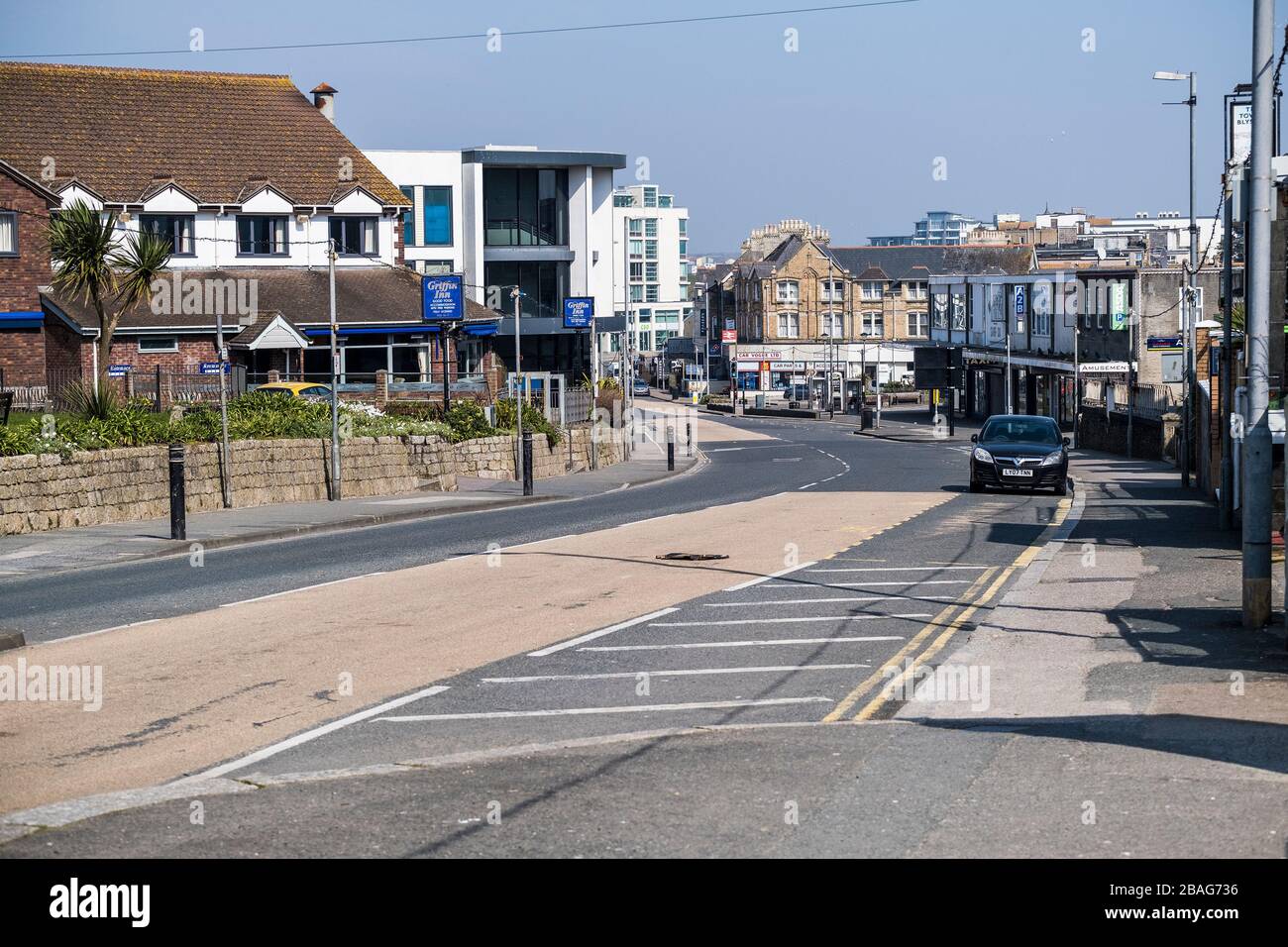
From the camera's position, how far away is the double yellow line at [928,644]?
36.0ft

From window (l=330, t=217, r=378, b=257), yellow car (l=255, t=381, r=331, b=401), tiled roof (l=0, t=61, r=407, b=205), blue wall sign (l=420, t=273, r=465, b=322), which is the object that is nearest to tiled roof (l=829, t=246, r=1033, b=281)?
tiled roof (l=0, t=61, r=407, b=205)

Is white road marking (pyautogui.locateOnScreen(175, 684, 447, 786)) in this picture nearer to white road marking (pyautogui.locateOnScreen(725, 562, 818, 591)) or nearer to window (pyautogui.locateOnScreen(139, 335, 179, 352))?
white road marking (pyautogui.locateOnScreen(725, 562, 818, 591))

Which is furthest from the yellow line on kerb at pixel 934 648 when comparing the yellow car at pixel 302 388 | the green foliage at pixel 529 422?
the yellow car at pixel 302 388

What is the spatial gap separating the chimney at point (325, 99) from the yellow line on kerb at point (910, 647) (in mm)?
54790

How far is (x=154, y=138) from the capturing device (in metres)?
57.2

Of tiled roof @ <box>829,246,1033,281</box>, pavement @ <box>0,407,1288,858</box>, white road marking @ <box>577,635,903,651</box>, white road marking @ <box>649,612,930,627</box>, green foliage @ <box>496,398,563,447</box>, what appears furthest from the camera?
tiled roof @ <box>829,246,1033,281</box>

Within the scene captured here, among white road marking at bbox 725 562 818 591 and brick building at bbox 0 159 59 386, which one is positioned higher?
brick building at bbox 0 159 59 386

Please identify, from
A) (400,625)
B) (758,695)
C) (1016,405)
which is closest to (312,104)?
(1016,405)

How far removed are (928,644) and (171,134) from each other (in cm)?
5081

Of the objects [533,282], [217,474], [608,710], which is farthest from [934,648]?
[533,282]

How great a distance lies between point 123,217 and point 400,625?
43.0 meters

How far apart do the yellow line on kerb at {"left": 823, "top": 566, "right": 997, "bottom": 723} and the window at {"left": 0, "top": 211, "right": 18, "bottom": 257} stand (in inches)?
Answer: 1462

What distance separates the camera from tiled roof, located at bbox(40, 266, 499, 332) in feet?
162

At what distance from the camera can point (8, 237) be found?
46.9 metres
